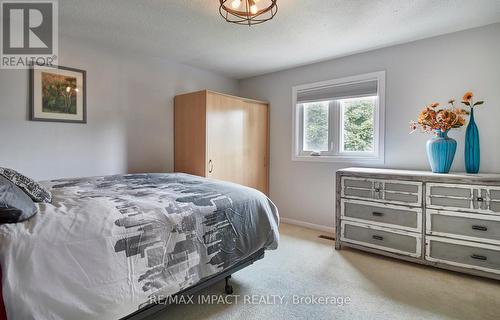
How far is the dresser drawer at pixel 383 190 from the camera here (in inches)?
96.4

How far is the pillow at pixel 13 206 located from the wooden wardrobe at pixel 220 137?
206cm

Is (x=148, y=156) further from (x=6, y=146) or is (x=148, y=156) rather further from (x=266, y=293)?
(x=266, y=293)

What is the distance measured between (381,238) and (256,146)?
2.03 m

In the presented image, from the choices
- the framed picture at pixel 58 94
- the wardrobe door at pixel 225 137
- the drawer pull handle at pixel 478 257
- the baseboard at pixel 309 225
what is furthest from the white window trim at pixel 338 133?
the framed picture at pixel 58 94

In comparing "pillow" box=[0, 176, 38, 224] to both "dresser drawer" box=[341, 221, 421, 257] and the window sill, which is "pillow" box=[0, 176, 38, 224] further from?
the window sill

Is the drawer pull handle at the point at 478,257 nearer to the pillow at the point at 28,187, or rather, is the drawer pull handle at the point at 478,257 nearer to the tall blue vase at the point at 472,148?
the tall blue vase at the point at 472,148

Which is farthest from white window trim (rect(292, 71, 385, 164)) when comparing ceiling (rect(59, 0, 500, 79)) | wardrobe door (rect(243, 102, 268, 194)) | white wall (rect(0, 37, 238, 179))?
white wall (rect(0, 37, 238, 179))

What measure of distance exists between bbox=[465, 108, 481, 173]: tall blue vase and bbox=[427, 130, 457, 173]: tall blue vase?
0.12 m

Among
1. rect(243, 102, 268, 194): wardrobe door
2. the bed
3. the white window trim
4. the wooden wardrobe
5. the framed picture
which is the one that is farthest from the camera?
rect(243, 102, 268, 194): wardrobe door

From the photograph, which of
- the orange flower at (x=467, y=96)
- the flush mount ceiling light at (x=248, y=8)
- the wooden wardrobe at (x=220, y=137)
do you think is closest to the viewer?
the flush mount ceiling light at (x=248, y=8)

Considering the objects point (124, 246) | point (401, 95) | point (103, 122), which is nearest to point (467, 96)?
point (401, 95)

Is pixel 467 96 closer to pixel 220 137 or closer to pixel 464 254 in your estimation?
pixel 464 254

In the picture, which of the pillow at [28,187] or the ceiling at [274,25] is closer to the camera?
the pillow at [28,187]

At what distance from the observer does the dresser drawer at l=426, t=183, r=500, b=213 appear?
6.98 ft
